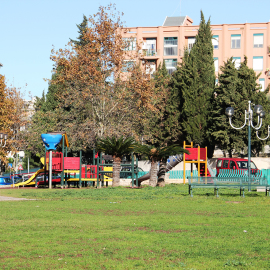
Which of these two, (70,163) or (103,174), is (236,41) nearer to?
(103,174)

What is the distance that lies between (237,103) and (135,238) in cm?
4007

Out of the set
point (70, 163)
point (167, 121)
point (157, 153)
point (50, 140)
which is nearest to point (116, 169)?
point (157, 153)

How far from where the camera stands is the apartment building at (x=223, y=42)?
67.2 m

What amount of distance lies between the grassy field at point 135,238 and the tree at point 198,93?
37107 mm

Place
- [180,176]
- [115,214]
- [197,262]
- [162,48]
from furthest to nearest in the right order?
[162,48] < [180,176] < [115,214] < [197,262]

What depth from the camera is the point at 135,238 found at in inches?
346

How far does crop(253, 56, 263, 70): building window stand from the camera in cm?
6750

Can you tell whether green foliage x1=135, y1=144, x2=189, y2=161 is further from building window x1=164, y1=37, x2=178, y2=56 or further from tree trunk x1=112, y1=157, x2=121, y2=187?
building window x1=164, y1=37, x2=178, y2=56

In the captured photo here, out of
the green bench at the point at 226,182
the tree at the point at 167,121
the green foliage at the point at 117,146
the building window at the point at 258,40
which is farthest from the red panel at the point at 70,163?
the building window at the point at 258,40

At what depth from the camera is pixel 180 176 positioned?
42.2 metres

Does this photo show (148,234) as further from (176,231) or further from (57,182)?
(57,182)

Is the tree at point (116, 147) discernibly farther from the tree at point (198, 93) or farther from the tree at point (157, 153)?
the tree at point (198, 93)

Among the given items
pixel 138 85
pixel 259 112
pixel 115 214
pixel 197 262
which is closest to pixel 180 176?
pixel 138 85

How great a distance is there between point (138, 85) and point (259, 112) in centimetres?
1352
